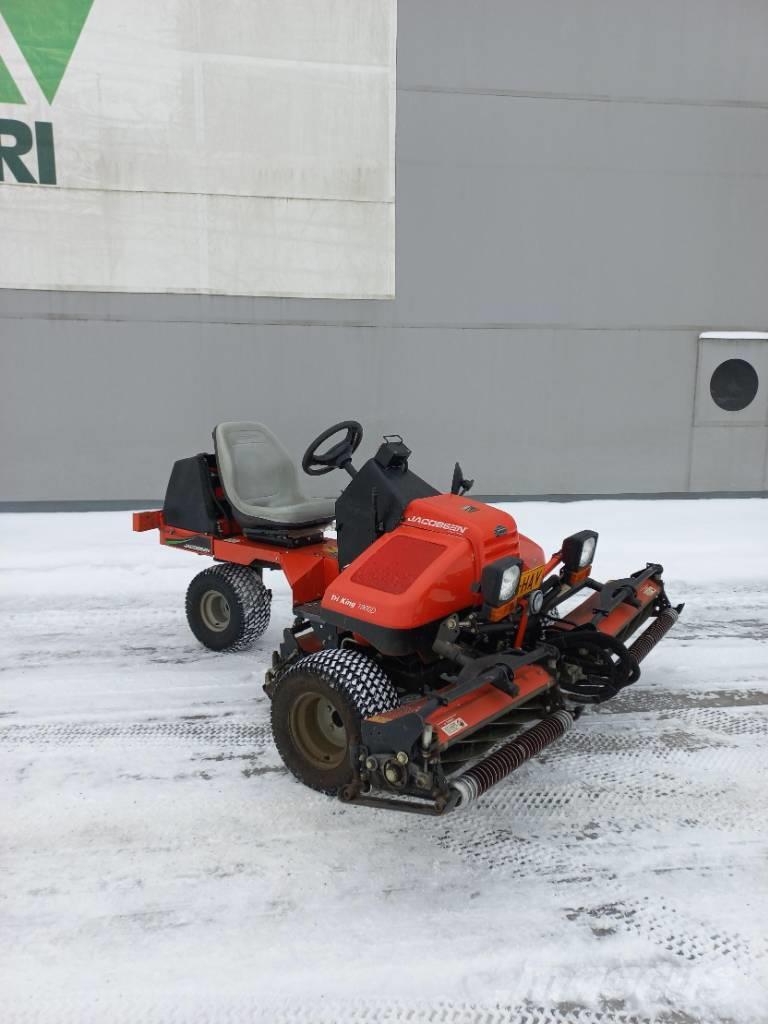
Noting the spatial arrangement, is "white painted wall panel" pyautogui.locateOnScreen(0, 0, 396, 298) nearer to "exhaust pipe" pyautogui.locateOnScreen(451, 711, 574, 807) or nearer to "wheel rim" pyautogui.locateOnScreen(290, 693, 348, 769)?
"wheel rim" pyautogui.locateOnScreen(290, 693, 348, 769)

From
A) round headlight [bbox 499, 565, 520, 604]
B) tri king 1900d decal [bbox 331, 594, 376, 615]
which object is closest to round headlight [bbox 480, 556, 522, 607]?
round headlight [bbox 499, 565, 520, 604]

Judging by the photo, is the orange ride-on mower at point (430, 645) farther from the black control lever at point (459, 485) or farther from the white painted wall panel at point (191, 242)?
the white painted wall panel at point (191, 242)

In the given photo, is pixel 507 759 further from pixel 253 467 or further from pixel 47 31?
pixel 47 31

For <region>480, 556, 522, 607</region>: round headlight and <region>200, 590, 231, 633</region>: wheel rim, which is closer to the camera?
<region>480, 556, 522, 607</region>: round headlight

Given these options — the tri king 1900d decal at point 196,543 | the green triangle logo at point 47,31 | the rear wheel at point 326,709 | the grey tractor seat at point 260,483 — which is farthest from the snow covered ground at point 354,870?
the green triangle logo at point 47,31

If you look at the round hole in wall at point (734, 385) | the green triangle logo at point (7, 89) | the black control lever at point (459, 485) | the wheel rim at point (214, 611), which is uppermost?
the green triangle logo at point (7, 89)

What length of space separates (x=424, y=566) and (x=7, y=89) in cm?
683

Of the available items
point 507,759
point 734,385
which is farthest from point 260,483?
point 734,385

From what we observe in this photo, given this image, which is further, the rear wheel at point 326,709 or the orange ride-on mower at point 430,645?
the rear wheel at point 326,709

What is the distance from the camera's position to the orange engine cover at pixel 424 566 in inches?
101

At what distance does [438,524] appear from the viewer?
9.26 ft

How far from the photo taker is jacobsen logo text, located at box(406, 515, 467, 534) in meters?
2.77

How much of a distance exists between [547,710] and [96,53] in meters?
7.28

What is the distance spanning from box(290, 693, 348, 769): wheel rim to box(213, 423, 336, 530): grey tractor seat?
49.3 inches
